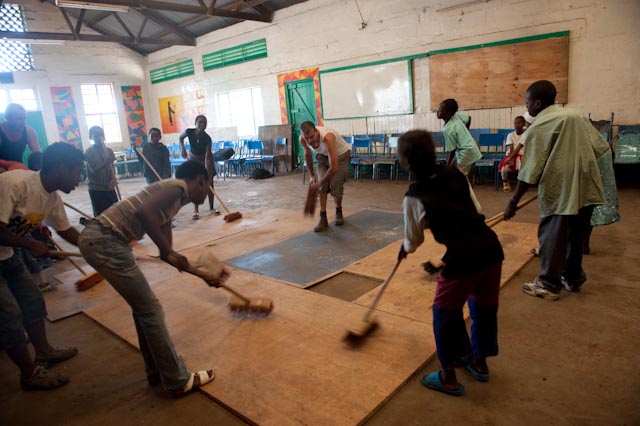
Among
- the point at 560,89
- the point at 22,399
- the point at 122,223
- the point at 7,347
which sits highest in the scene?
the point at 560,89

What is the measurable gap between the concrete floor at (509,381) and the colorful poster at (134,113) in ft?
44.7

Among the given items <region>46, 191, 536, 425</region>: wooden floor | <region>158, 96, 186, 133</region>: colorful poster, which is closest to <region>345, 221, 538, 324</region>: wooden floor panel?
<region>46, 191, 536, 425</region>: wooden floor

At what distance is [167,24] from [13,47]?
4.82 m

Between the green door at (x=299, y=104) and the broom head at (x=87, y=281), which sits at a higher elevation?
the green door at (x=299, y=104)

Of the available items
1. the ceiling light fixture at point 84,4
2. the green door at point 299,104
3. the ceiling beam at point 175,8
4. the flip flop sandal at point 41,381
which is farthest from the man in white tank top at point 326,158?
the ceiling beam at point 175,8

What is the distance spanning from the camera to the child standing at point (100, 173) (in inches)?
198

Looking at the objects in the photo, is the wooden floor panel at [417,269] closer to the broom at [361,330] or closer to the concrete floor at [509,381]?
the concrete floor at [509,381]

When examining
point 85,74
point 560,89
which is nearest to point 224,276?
point 560,89

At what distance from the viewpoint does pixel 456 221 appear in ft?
6.36

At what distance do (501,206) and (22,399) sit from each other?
19.0 ft

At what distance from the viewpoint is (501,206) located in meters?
6.10

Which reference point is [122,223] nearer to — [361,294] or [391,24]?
[361,294]

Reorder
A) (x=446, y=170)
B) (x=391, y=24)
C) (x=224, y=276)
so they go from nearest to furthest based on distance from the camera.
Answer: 1. (x=446, y=170)
2. (x=224, y=276)
3. (x=391, y=24)

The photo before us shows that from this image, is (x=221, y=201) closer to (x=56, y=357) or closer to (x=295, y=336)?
(x=56, y=357)
